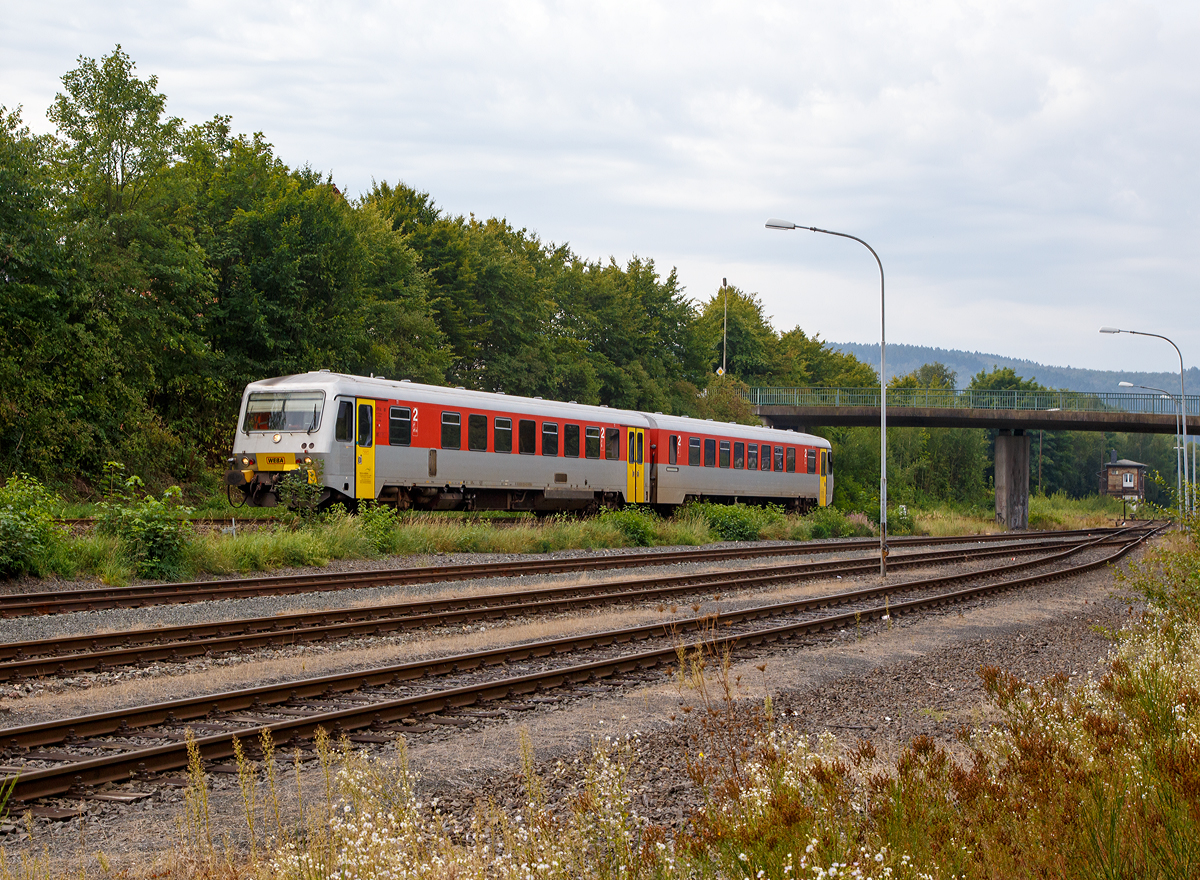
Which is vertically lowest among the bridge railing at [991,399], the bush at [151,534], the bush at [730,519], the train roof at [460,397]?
the bush at [730,519]

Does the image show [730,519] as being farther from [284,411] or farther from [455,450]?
[284,411]

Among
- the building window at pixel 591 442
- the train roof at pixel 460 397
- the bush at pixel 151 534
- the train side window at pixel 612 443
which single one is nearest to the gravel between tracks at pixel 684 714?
the bush at pixel 151 534

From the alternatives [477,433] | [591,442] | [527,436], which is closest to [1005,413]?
[591,442]

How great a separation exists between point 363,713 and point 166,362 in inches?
1036

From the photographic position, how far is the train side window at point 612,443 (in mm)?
29516

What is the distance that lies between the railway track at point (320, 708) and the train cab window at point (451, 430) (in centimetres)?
1154

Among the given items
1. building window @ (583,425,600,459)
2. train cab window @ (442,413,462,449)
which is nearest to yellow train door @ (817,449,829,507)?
building window @ (583,425,600,459)

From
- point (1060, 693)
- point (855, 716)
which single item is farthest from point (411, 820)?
point (1060, 693)

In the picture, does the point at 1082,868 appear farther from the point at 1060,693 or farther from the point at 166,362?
the point at 166,362

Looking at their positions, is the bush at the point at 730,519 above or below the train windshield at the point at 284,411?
below

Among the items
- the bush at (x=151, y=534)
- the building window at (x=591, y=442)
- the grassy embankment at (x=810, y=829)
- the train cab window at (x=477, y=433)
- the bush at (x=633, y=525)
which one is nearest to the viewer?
the grassy embankment at (x=810, y=829)

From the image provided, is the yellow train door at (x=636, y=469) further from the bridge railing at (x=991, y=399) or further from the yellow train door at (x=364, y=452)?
the bridge railing at (x=991, y=399)

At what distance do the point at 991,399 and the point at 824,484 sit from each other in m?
24.2

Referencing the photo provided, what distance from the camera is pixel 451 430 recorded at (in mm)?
24219
